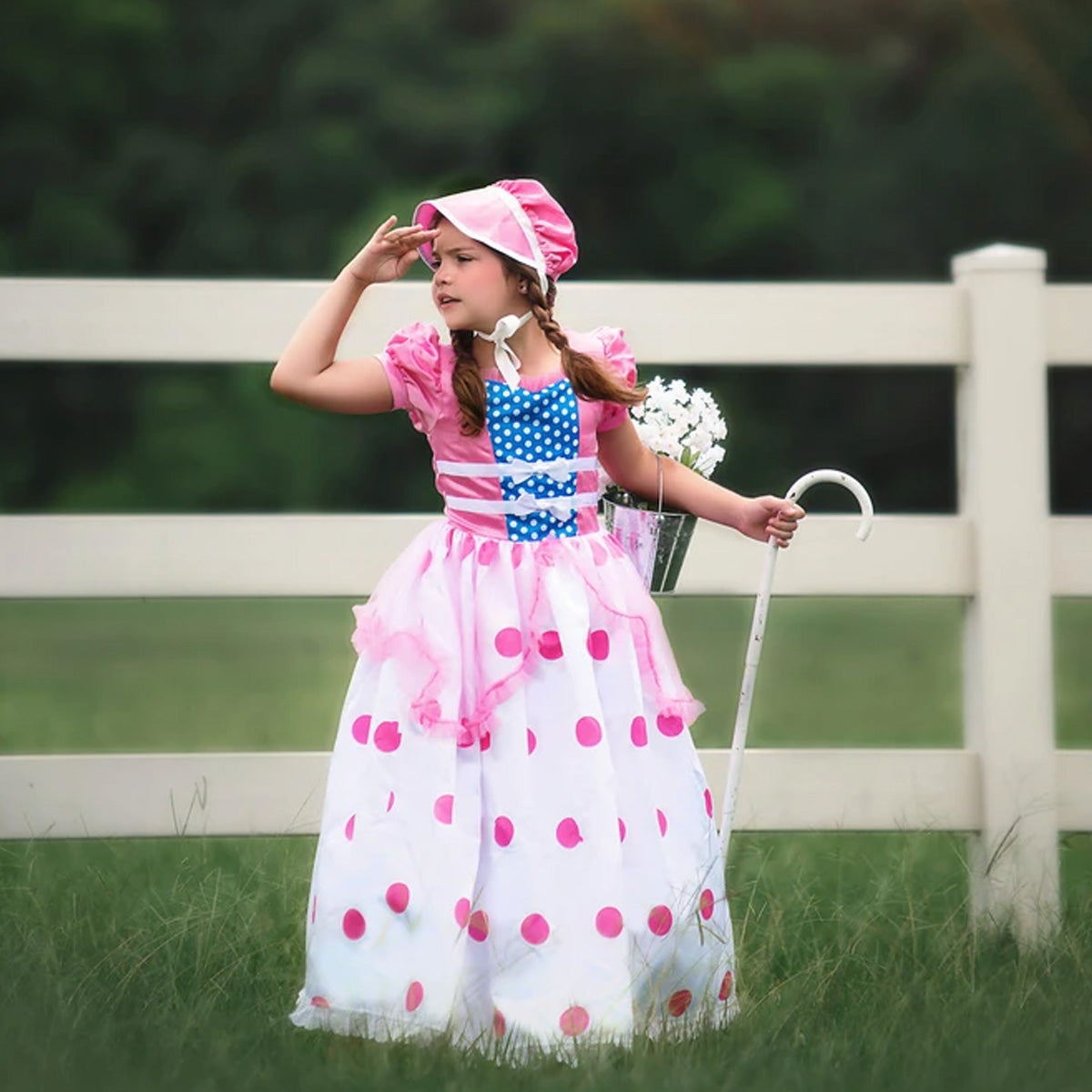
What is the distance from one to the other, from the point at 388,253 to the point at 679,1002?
4.11 ft

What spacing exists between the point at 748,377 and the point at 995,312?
1459 cm

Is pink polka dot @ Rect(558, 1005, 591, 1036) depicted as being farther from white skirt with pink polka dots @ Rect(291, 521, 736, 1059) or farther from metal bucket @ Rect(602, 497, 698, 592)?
metal bucket @ Rect(602, 497, 698, 592)

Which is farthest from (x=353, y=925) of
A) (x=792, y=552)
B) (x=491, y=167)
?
(x=491, y=167)

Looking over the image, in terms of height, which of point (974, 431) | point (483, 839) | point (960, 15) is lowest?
point (483, 839)

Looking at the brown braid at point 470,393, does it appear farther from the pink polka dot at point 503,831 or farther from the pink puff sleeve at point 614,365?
the pink polka dot at point 503,831

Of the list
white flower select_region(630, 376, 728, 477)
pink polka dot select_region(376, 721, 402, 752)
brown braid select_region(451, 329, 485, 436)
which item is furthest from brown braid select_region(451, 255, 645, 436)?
pink polka dot select_region(376, 721, 402, 752)

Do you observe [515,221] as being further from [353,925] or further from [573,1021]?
[573,1021]

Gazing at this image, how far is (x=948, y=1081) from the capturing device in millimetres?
2500

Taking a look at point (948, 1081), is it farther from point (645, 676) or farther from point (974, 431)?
point (974, 431)

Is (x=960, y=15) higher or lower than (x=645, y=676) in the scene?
higher

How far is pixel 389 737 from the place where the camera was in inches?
108

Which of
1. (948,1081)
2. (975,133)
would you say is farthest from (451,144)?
(948,1081)

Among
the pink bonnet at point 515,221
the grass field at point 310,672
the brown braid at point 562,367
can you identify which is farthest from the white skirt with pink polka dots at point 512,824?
the grass field at point 310,672

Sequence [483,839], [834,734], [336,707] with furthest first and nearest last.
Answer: [336,707] → [834,734] → [483,839]
